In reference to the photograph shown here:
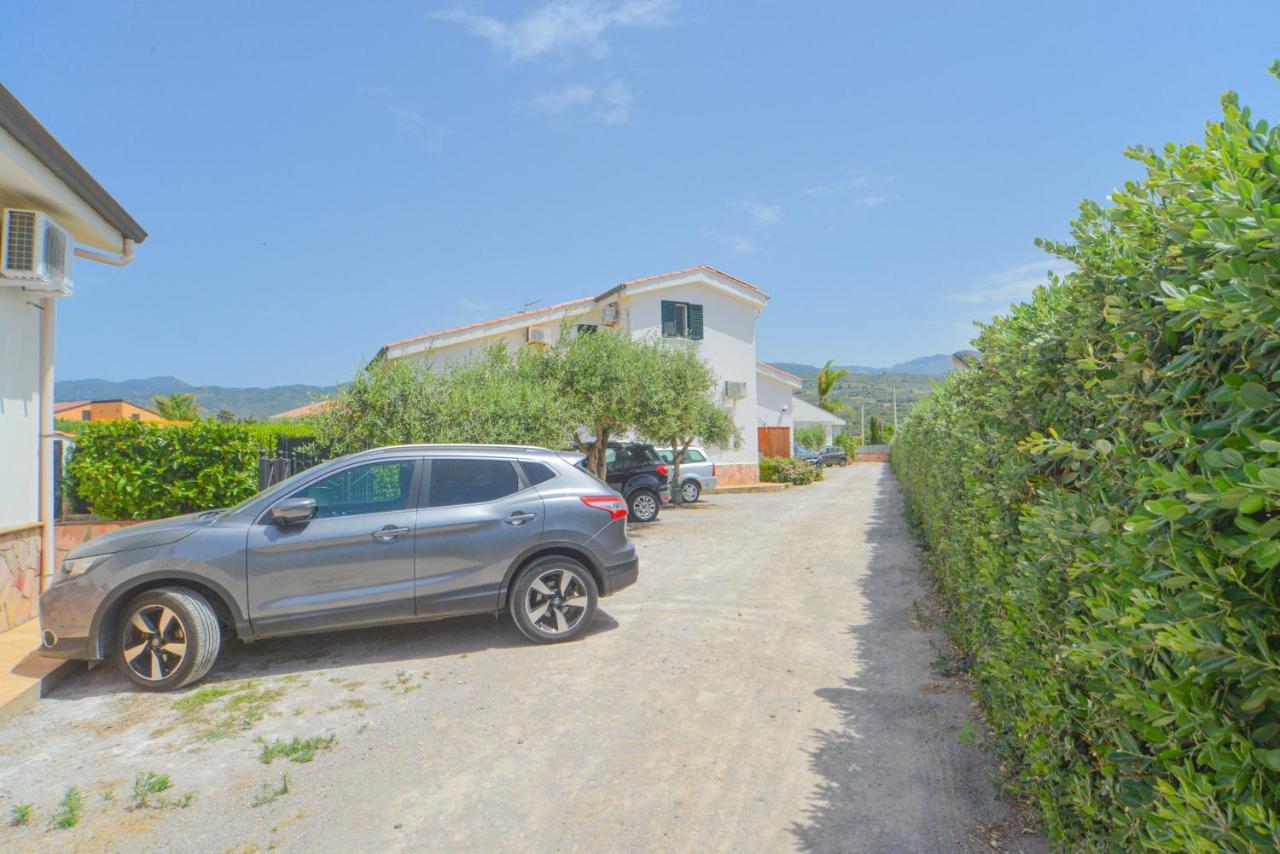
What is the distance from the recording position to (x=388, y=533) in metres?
5.93

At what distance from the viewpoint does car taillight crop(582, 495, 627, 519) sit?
21.6ft

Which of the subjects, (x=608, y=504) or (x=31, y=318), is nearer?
(x=608, y=504)

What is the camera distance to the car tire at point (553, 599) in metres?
6.33

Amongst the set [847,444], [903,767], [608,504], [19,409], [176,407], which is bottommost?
[903,767]

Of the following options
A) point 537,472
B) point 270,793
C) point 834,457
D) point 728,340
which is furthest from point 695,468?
point 834,457

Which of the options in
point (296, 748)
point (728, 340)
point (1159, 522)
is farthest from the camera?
point (728, 340)

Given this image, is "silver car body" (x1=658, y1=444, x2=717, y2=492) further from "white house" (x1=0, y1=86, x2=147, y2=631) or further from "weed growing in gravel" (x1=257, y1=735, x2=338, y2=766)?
"weed growing in gravel" (x1=257, y1=735, x2=338, y2=766)

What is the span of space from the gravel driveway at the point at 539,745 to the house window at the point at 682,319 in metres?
18.6

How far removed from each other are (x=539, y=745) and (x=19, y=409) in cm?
658

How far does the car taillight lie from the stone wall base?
771 inches

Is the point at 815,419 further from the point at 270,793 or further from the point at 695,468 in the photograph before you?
the point at 270,793

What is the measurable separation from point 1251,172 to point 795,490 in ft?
80.8

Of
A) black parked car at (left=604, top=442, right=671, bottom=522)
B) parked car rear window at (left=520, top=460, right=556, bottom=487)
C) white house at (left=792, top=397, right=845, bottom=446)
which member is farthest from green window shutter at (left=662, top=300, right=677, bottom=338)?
white house at (left=792, top=397, right=845, bottom=446)

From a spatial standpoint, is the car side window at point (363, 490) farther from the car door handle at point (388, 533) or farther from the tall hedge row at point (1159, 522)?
the tall hedge row at point (1159, 522)
